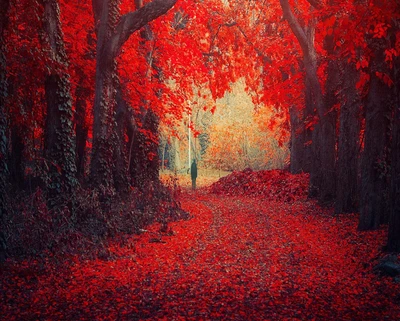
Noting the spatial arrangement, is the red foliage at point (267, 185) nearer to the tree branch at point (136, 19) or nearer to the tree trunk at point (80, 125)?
the tree trunk at point (80, 125)

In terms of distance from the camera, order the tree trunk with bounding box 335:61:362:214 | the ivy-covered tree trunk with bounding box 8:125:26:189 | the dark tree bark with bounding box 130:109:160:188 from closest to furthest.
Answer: the tree trunk with bounding box 335:61:362:214 < the ivy-covered tree trunk with bounding box 8:125:26:189 < the dark tree bark with bounding box 130:109:160:188

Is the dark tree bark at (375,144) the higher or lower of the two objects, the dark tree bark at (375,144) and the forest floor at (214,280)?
the higher

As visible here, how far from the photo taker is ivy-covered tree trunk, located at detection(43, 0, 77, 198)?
32.5 feet

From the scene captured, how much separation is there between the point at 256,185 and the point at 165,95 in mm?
6876

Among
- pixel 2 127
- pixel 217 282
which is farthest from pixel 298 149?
pixel 2 127

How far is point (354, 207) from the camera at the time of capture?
1290 cm

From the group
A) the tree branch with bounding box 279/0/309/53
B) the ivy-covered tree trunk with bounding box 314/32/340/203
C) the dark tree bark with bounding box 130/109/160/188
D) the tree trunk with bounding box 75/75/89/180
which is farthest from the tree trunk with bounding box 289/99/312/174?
the tree trunk with bounding box 75/75/89/180

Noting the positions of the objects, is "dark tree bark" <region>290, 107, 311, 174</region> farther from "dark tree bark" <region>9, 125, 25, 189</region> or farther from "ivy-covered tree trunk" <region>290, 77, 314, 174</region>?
"dark tree bark" <region>9, 125, 25, 189</region>

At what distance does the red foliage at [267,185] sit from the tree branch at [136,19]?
1042 cm

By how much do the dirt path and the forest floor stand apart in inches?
0.6

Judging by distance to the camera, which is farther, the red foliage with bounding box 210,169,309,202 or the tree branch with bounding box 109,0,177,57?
the red foliage with bounding box 210,169,309,202

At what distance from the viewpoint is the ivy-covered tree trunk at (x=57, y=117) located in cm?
991

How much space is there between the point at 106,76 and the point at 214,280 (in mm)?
6756

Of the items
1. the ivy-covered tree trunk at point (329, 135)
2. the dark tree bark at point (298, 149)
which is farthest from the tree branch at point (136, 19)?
the dark tree bark at point (298, 149)
